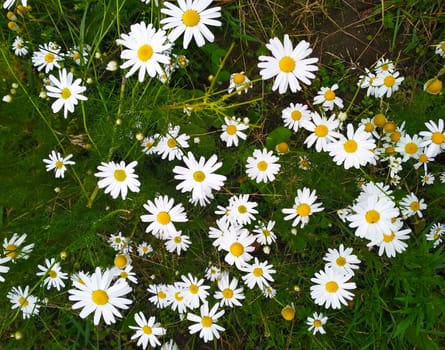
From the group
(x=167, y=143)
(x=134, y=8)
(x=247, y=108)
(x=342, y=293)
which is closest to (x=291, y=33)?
(x=247, y=108)

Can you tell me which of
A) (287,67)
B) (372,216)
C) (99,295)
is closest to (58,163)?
(99,295)

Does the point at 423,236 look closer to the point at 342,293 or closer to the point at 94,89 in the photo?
the point at 342,293

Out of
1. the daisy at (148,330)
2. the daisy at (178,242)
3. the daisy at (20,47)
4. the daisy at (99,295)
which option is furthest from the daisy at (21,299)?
the daisy at (20,47)

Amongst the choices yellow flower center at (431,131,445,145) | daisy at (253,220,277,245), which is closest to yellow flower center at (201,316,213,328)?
daisy at (253,220,277,245)

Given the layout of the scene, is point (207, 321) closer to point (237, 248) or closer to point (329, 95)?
point (237, 248)

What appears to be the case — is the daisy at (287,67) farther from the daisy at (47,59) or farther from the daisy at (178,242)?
the daisy at (47,59)
